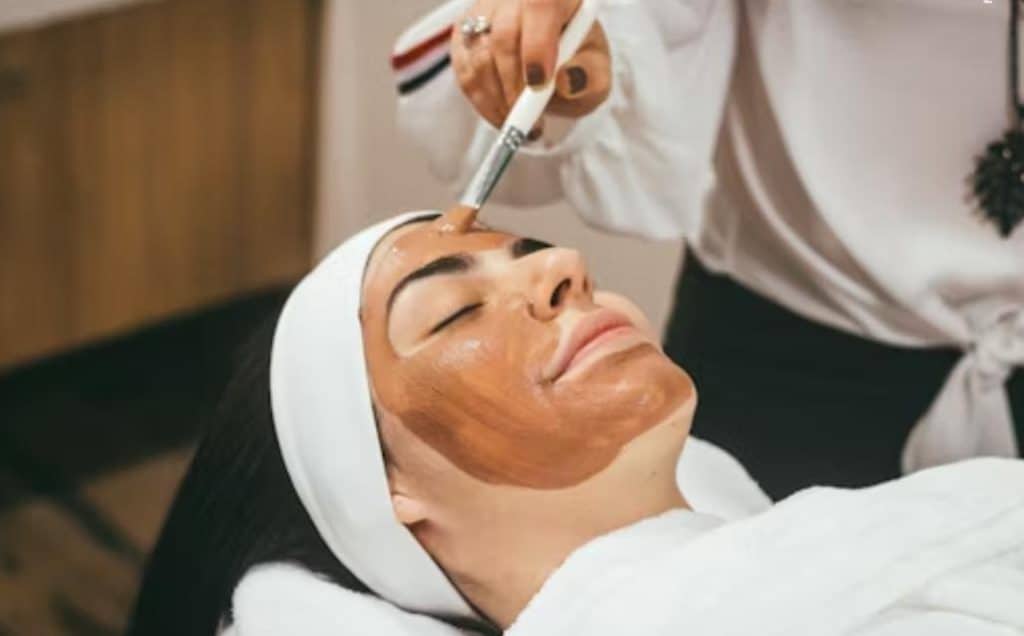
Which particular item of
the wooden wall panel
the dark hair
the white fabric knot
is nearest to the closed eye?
the dark hair

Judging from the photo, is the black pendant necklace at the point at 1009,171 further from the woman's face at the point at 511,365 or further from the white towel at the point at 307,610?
the white towel at the point at 307,610

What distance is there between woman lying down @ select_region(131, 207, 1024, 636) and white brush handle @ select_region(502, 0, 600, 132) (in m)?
0.07

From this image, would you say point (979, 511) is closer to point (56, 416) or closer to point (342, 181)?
point (342, 181)

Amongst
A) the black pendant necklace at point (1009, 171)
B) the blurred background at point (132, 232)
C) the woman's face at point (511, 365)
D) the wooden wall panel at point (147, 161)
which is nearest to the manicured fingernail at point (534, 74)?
the woman's face at point (511, 365)

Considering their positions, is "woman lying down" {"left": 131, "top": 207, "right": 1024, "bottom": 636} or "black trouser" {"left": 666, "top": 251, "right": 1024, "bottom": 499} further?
"black trouser" {"left": 666, "top": 251, "right": 1024, "bottom": 499}

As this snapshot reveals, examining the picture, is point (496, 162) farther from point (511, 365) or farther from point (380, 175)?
point (380, 175)

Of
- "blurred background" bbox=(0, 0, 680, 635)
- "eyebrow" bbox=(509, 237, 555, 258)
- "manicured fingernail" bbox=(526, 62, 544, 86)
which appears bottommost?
"blurred background" bbox=(0, 0, 680, 635)

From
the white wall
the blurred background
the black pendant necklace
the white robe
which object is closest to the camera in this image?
the white robe

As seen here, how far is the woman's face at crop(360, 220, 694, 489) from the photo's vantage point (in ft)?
2.89

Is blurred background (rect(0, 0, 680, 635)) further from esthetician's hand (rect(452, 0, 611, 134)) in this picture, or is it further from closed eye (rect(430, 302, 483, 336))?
closed eye (rect(430, 302, 483, 336))

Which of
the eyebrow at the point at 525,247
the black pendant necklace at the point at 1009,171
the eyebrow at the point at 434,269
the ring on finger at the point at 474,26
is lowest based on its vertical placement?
the eyebrow at the point at 434,269

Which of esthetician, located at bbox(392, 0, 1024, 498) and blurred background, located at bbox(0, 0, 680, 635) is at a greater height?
esthetician, located at bbox(392, 0, 1024, 498)

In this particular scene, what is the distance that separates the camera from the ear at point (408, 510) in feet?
2.99

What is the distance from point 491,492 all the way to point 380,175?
2.27ft
